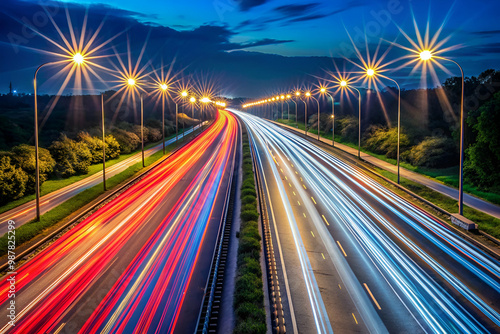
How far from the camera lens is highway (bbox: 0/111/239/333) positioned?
48.5 feet

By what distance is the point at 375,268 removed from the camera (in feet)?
63.3

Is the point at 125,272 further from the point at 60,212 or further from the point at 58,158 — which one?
the point at 58,158

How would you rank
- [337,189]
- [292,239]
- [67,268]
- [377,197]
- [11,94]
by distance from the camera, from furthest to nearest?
[11,94] → [337,189] → [377,197] → [292,239] → [67,268]

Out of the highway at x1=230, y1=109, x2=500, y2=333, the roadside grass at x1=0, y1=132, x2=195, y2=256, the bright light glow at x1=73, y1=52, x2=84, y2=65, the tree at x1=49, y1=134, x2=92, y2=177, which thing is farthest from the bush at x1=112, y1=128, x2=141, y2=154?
the bright light glow at x1=73, y1=52, x2=84, y2=65

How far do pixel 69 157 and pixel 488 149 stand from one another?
4316 cm

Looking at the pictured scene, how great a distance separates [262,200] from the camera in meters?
32.4

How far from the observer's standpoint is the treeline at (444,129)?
34312 millimetres

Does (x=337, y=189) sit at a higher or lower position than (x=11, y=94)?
lower

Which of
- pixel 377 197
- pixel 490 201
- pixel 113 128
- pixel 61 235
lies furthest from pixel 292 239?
pixel 113 128

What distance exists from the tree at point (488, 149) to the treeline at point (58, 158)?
37.0m

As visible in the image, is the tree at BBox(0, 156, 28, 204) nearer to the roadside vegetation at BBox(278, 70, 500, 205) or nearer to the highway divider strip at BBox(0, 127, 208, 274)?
the highway divider strip at BBox(0, 127, 208, 274)

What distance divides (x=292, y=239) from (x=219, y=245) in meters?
4.73

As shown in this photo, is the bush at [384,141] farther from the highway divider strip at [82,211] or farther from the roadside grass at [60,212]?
the roadside grass at [60,212]

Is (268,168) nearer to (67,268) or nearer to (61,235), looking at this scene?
(61,235)
